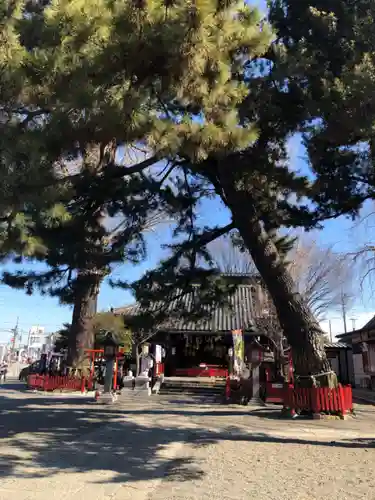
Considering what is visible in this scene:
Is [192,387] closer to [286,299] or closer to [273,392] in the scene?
[273,392]

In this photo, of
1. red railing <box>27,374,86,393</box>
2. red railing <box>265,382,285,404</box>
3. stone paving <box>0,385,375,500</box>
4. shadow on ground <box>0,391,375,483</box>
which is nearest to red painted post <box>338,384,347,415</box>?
stone paving <box>0,385,375,500</box>

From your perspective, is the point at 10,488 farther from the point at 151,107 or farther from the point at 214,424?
the point at 214,424

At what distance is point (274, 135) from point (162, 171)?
266 centimetres

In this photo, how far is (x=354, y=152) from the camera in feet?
29.6

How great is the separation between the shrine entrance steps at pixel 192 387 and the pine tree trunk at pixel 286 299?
9767 millimetres

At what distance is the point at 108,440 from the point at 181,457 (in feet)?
5.79

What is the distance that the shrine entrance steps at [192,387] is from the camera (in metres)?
20.1

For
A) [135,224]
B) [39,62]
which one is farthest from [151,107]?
[135,224]

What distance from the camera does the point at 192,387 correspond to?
816 inches

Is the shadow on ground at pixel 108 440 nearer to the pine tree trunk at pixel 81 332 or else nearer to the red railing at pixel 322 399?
the red railing at pixel 322 399

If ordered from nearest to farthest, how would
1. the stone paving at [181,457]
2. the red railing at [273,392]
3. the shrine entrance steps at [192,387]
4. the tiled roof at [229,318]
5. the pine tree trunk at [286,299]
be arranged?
the stone paving at [181,457] < the pine tree trunk at [286,299] < the red railing at [273,392] < the shrine entrance steps at [192,387] < the tiled roof at [229,318]

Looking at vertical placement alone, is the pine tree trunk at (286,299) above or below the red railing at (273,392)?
above

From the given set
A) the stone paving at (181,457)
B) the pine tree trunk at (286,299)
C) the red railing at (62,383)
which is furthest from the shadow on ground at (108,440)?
the red railing at (62,383)

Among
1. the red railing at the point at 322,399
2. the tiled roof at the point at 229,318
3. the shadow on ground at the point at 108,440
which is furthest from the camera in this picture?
the tiled roof at the point at 229,318
